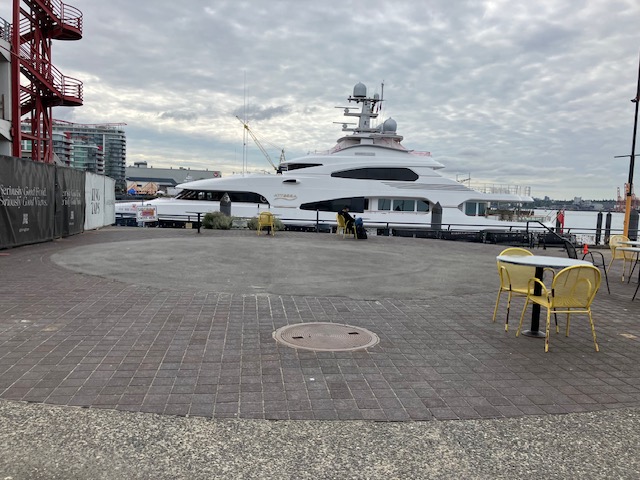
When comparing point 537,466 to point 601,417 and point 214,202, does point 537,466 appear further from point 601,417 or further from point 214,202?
point 214,202

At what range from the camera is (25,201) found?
39.8ft

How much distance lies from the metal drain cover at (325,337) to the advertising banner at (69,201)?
11.5 metres

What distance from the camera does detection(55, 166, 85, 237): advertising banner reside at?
46.5ft

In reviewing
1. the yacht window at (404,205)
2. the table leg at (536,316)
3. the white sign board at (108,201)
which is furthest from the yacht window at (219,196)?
the table leg at (536,316)

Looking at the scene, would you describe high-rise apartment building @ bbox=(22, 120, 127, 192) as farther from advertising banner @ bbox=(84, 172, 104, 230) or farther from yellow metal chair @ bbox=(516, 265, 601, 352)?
yellow metal chair @ bbox=(516, 265, 601, 352)

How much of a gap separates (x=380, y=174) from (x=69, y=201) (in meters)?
20.3

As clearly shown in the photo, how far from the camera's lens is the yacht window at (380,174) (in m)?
31.0

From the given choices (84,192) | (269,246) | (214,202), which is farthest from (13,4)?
(269,246)

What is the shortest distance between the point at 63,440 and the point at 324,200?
27.6 meters

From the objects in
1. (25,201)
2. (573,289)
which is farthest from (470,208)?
(573,289)

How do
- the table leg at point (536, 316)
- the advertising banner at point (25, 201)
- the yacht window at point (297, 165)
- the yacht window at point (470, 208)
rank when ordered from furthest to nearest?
1. the yacht window at point (470, 208)
2. the yacht window at point (297, 165)
3. the advertising banner at point (25, 201)
4. the table leg at point (536, 316)

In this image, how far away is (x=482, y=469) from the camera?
2.72 m

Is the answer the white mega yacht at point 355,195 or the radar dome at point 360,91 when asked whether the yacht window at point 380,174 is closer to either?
the white mega yacht at point 355,195

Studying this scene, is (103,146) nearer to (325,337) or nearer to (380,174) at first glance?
(380,174)
